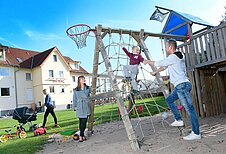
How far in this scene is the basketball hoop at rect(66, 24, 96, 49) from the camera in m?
5.87

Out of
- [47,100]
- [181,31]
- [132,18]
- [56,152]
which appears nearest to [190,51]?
[181,31]

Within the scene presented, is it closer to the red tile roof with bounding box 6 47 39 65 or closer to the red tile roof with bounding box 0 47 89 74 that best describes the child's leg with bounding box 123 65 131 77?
the red tile roof with bounding box 0 47 89 74

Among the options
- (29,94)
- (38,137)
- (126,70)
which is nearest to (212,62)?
(126,70)

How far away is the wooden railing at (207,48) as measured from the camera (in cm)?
667

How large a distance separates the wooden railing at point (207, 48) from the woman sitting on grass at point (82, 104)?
12.6ft

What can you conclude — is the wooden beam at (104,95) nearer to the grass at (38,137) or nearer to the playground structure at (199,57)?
the playground structure at (199,57)

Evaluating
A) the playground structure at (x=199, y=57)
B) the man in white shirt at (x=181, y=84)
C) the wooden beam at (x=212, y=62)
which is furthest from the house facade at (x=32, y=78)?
the man in white shirt at (x=181, y=84)

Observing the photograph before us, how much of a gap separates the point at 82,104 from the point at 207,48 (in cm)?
432

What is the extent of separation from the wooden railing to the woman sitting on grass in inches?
152

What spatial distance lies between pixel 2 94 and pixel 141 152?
2979 cm

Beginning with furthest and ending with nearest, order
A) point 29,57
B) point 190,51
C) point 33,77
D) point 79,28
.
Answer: point 29,57
point 33,77
point 190,51
point 79,28

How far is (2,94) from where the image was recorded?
2969 centimetres

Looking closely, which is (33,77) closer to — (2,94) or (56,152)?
(2,94)

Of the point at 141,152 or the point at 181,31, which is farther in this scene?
the point at 181,31
